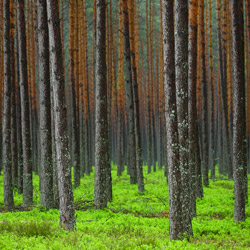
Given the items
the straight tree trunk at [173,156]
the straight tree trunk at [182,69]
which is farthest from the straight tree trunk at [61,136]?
the straight tree trunk at [182,69]

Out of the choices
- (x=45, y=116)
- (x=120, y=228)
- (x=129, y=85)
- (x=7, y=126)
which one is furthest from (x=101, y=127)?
(x=129, y=85)

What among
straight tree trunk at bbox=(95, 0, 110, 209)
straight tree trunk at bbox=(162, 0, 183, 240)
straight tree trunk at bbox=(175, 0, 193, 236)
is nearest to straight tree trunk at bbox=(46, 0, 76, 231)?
straight tree trunk at bbox=(162, 0, 183, 240)

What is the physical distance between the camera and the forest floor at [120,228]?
223 inches

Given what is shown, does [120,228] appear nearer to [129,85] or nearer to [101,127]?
[101,127]

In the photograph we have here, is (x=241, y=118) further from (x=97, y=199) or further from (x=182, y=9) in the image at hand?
(x=97, y=199)

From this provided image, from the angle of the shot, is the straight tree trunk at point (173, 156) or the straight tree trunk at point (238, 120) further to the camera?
the straight tree trunk at point (238, 120)

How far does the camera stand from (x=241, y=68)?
8211mm

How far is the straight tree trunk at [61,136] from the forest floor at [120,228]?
0.37m

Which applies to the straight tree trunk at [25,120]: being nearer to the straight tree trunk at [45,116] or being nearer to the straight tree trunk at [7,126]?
the straight tree trunk at [7,126]

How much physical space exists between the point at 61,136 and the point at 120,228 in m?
2.38

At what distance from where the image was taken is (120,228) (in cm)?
704

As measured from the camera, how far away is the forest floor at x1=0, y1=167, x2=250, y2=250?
18.6 ft

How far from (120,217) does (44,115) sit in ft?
11.1

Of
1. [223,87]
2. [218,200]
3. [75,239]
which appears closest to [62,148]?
[75,239]
